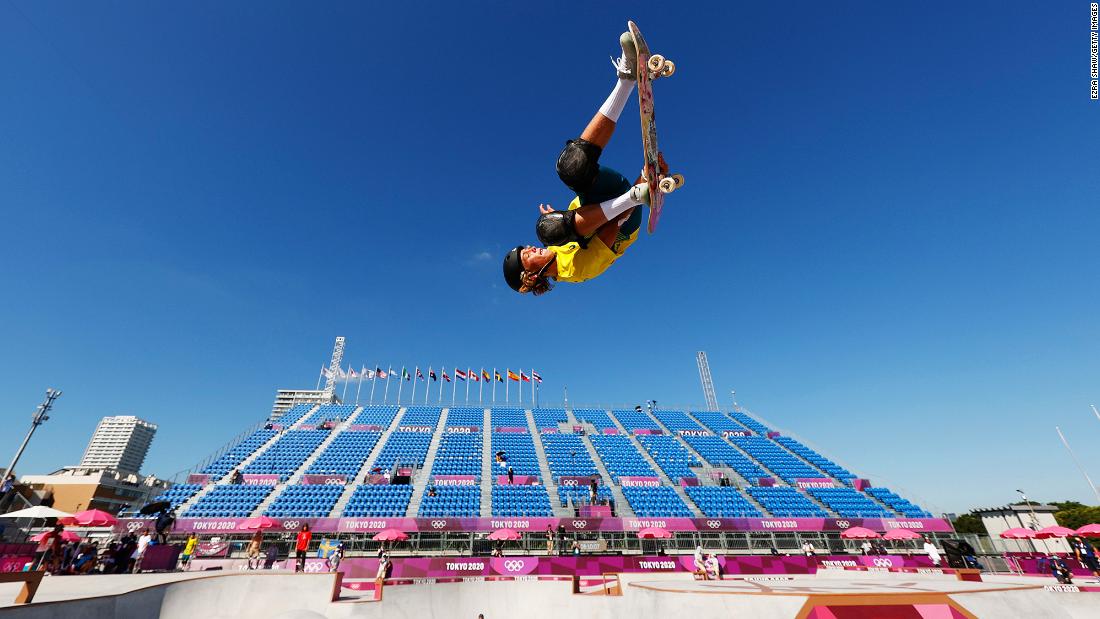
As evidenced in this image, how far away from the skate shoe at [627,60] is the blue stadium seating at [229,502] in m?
29.7

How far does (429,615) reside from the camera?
1398cm

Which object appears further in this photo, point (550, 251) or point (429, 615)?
point (429, 615)

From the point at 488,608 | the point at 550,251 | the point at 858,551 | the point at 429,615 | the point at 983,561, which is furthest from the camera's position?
the point at 858,551

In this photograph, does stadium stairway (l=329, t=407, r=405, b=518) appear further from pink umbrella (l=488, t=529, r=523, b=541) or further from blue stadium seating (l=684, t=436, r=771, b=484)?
blue stadium seating (l=684, t=436, r=771, b=484)

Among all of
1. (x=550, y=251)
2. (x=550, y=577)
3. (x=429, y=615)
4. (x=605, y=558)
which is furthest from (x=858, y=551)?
(x=550, y=251)

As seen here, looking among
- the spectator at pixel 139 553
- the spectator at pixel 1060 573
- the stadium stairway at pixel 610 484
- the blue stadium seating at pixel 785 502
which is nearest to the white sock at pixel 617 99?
the spectator at pixel 139 553

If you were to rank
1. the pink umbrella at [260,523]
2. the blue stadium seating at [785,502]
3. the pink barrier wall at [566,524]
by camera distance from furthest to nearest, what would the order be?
the blue stadium seating at [785,502], the pink barrier wall at [566,524], the pink umbrella at [260,523]

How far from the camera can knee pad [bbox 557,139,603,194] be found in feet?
12.7

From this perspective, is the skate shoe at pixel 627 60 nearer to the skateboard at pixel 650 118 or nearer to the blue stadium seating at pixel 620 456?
the skateboard at pixel 650 118

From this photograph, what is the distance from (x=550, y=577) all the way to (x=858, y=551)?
18151 millimetres

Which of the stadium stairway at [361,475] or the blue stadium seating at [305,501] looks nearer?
the blue stadium seating at [305,501]

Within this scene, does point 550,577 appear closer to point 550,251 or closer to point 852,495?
point 550,251

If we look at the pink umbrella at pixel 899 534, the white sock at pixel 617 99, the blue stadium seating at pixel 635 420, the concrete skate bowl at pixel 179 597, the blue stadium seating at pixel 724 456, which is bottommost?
the concrete skate bowl at pixel 179 597

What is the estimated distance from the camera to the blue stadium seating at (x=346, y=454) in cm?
3092
